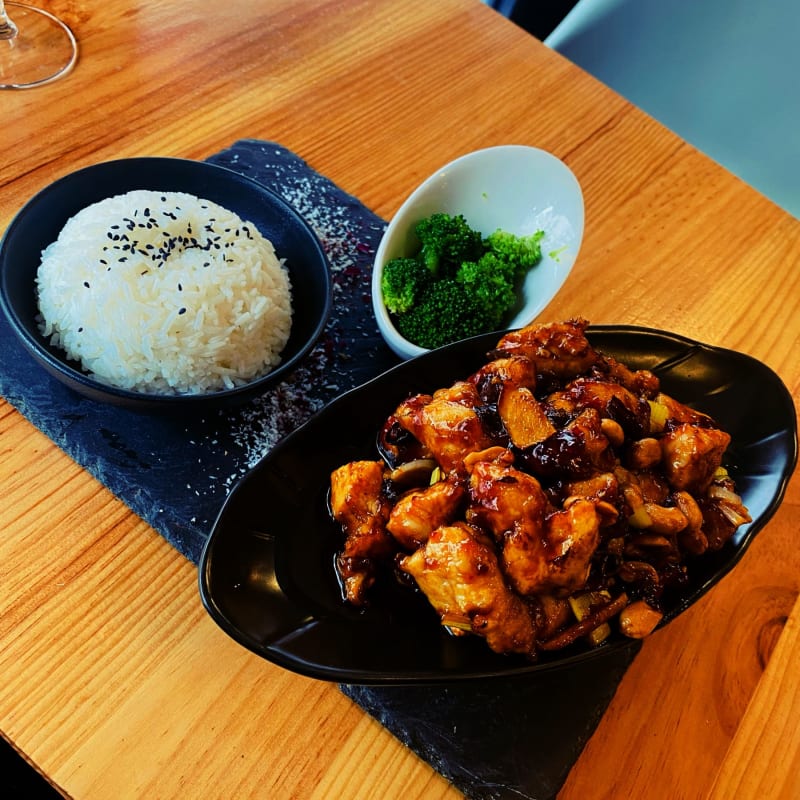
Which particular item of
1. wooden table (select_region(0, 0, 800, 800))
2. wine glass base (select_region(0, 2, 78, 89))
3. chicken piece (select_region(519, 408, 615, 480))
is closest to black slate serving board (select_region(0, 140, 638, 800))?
wooden table (select_region(0, 0, 800, 800))

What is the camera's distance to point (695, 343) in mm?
1873

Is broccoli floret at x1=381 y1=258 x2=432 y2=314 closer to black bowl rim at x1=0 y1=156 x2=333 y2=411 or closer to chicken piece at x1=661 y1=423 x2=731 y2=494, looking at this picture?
black bowl rim at x1=0 y1=156 x2=333 y2=411

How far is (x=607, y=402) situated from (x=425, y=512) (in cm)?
43

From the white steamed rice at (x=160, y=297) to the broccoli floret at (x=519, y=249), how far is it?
2.04ft

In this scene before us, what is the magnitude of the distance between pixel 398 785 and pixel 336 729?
151 mm

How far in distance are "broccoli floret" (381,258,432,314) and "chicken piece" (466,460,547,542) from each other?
2.32ft

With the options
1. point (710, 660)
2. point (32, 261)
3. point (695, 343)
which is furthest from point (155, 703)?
point (695, 343)

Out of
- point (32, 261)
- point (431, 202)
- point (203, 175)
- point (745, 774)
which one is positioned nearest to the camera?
point (745, 774)

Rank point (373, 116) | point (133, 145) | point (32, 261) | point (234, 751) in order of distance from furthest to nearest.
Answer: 1. point (373, 116)
2. point (133, 145)
3. point (32, 261)
4. point (234, 751)

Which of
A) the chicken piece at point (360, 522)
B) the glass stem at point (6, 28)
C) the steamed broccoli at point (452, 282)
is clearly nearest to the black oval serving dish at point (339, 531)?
the chicken piece at point (360, 522)

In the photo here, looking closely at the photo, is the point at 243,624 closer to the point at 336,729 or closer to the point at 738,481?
the point at 336,729

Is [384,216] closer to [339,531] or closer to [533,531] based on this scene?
[339,531]

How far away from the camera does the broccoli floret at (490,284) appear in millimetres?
2008

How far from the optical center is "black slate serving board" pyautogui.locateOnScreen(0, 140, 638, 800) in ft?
5.00
